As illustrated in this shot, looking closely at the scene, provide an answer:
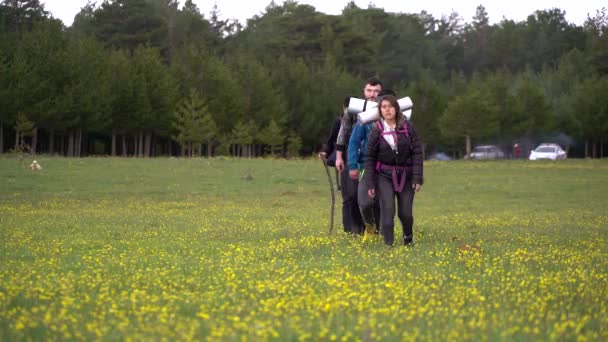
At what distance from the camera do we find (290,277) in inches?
344

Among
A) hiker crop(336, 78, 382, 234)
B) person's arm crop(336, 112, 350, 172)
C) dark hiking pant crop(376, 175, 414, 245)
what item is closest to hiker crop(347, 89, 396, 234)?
hiker crop(336, 78, 382, 234)

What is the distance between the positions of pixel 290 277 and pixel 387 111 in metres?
3.68

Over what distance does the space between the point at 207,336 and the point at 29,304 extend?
6.88 feet

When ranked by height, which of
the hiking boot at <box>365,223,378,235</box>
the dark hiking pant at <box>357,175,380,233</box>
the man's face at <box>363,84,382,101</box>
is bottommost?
the hiking boot at <box>365,223,378,235</box>

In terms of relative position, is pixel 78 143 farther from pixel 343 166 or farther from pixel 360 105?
pixel 360 105

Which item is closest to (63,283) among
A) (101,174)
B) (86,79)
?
(101,174)

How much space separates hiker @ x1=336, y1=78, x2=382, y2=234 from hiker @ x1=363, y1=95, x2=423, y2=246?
1.07m

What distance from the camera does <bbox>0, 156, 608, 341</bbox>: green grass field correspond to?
21.5 ft

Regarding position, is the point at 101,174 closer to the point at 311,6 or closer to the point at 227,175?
the point at 227,175

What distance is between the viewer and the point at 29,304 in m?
7.51

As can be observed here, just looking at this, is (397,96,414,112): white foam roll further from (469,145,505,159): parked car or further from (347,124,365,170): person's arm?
(469,145,505,159): parked car

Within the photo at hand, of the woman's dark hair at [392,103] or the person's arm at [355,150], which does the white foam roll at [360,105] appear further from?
the woman's dark hair at [392,103]

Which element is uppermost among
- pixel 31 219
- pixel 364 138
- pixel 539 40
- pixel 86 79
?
pixel 539 40

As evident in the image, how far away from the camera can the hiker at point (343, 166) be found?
12.9 metres
